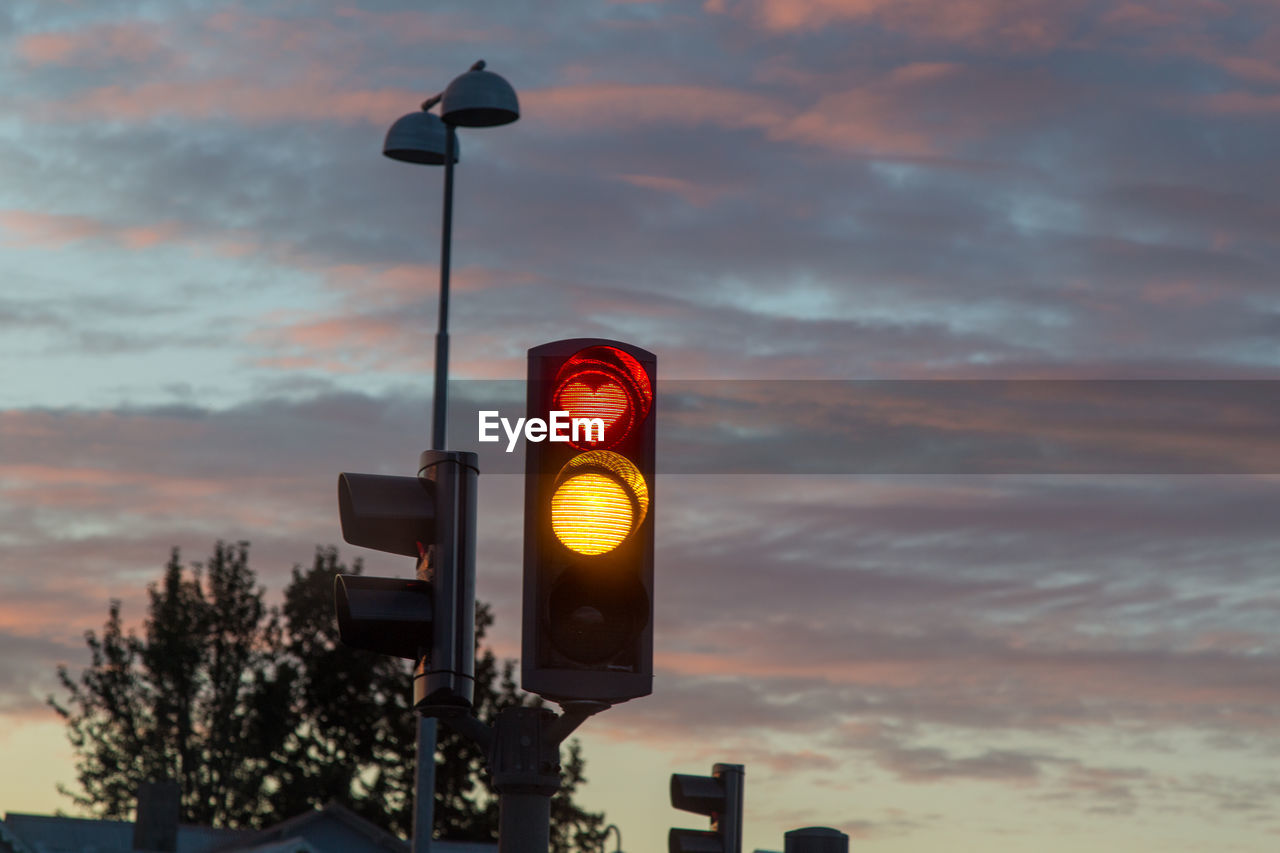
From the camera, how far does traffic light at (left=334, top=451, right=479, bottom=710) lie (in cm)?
510

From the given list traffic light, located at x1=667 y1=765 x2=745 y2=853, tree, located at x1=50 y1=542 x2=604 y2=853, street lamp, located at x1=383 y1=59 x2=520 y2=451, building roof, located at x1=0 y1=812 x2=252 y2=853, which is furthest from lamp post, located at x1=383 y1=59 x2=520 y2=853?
tree, located at x1=50 y1=542 x2=604 y2=853

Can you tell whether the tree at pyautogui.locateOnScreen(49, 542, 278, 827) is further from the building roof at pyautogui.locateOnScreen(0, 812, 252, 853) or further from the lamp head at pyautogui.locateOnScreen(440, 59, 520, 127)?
the lamp head at pyautogui.locateOnScreen(440, 59, 520, 127)

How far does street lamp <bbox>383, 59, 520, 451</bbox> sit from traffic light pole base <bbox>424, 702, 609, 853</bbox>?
19276 millimetres

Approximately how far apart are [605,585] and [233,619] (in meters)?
76.1

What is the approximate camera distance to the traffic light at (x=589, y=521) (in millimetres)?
4941

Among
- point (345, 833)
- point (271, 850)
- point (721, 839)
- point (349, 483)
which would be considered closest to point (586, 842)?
point (345, 833)

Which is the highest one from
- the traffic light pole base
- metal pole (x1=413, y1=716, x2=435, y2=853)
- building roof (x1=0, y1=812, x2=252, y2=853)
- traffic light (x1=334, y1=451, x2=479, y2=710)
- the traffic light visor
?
building roof (x1=0, y1=812, x2=252, y2=853)

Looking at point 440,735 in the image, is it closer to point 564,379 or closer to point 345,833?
point 345,833

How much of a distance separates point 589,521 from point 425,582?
51 cm

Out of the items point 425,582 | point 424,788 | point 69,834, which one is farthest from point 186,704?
point 425,582

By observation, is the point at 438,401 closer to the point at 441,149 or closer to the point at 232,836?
the point at 441,149

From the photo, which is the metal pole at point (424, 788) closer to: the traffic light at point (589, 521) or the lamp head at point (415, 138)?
the lamp head at point (415, 138)

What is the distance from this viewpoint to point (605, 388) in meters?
5.16

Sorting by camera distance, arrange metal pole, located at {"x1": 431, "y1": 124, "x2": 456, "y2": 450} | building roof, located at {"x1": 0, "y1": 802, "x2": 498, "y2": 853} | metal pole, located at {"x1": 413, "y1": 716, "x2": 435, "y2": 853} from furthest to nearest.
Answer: building roof, located at {"x1": 0, "y1": 802, "x2": 498, "y2": 853}, metal pole, located at {"x1": 413, "y1": 716, "x2": 435, "y2": 853}, metal pole, located at {"x1": 431, "y1": 124, "x2": 456, "y2": 450}
